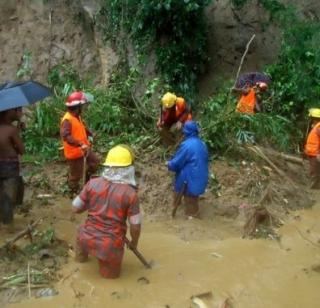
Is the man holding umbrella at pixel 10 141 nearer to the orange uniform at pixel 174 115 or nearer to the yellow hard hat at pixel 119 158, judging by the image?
the yellow hard hat at pixel 119 158

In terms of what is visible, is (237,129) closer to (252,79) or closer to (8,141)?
(252,79)

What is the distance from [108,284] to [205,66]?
6.80 m

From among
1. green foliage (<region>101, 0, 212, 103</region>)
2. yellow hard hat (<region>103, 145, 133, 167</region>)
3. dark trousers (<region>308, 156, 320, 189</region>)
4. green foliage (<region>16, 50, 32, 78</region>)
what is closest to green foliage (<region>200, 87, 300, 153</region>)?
dark trousers (<region>308, 156, 320, 189</region>)

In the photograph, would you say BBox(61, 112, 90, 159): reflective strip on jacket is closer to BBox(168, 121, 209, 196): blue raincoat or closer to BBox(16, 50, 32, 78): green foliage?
BBox(168, 121, 209, 196): blue raincoat

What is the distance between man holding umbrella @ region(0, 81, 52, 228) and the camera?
22.2 feet

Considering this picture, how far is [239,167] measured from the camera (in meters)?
8.57

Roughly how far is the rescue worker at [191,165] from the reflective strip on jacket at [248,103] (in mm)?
2093

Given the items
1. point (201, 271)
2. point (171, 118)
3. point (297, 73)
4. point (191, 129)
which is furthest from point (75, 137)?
point (297, 73)

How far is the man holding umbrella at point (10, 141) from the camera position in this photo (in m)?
6.76

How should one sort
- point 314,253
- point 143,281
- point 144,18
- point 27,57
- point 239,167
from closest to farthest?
1. point 143,281
2. point 314,253
3. point 239,167
4. point 144,18
5. point 27,57

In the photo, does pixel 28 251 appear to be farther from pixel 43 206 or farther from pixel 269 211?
pixel 269 211

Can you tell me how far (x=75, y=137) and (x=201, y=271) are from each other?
272 centimetres

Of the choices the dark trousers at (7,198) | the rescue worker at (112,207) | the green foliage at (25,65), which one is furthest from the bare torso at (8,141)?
the green foliage at (25,65)

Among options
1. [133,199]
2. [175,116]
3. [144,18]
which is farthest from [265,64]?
[133,199]
